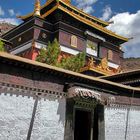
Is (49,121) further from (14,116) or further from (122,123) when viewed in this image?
(122,123)

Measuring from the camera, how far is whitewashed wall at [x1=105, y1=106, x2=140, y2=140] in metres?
11.5

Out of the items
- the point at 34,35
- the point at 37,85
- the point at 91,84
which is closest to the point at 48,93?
the point at 37,85

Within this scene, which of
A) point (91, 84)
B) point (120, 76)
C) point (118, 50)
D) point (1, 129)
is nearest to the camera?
point (1, 129)

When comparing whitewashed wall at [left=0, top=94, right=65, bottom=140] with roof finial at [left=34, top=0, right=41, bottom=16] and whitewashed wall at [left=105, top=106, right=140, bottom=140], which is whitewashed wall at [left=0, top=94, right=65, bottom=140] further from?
roof finial at [left=34, top=0, right=41, bottom=16]

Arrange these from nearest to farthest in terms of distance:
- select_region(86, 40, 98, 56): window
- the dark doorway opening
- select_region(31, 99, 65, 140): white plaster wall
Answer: select_region(31, 99, 65, 140): white plaster wall → the dark doorway opening → select_region(86, 40, 98, 56): window

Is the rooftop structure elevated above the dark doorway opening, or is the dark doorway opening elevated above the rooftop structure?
the rooftop structure

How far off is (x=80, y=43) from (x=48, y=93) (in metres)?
16.9

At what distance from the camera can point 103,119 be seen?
11.2 meters

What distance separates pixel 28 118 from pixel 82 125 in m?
3.05

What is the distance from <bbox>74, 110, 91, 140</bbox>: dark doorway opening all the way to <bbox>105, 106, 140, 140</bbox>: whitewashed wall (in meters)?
0.78

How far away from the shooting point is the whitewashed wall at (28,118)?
8188 mm

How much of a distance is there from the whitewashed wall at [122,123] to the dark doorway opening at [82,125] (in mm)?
779

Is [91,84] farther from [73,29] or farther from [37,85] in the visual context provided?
[73,29]

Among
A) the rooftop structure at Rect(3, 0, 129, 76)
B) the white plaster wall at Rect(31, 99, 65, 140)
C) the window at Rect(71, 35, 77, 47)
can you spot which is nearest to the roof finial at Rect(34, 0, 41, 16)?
the rooftop structure at Rect(3, 0, 129, 76)
